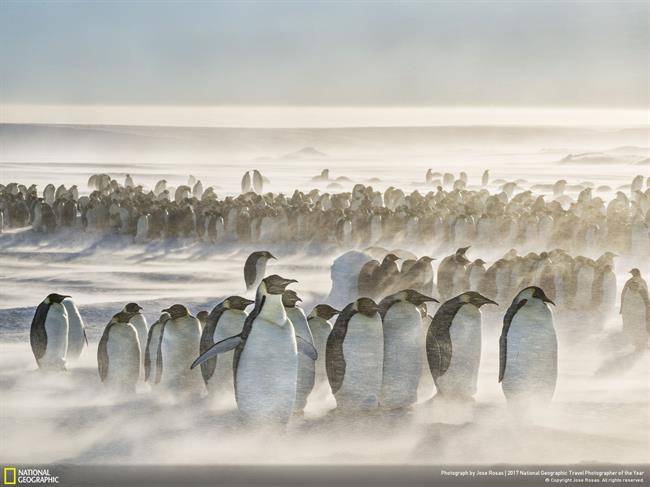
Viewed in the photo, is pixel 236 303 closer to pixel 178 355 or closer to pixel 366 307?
pixel 178 355

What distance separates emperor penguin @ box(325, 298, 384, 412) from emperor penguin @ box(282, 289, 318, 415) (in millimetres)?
89

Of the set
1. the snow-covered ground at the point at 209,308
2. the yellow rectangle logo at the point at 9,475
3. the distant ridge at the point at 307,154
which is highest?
the distant ridge at the point at 307,154

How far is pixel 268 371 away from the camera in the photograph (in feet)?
11.2

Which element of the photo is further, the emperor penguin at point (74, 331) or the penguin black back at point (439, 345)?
the emperor penguin at point (74, 331)

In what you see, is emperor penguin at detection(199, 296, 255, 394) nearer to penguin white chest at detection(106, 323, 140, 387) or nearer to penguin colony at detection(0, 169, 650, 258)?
penguin white chest at detection(106, 323, 140, 387)

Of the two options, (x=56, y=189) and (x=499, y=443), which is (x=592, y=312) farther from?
(x=56, y=189)

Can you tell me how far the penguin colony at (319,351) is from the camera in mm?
3428

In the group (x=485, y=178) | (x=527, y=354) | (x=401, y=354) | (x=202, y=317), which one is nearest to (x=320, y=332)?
(x=401, y=354)

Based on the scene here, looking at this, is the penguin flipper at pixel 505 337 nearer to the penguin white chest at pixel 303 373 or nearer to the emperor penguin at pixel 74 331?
the penguin white chest at pixel 303 373

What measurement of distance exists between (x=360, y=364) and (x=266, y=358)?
1.59ft

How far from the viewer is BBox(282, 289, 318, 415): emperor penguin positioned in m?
3.62

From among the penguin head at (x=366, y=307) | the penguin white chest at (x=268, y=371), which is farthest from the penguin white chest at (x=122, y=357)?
the penguin head at (x=366, y=307)

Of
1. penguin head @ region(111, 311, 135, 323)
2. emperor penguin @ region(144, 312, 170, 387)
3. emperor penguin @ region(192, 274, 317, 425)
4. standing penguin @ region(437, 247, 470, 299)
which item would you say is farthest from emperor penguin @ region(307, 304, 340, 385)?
standing penguin @ region(437, 247, 470, 299)

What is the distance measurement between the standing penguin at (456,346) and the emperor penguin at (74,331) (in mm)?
1944
